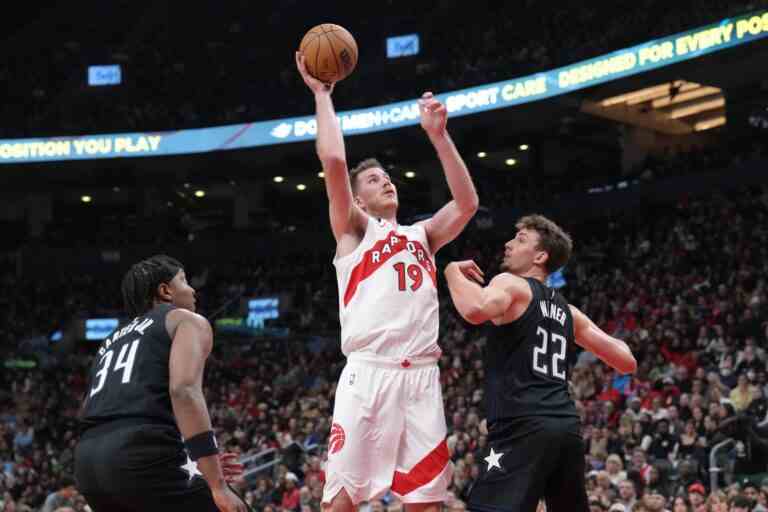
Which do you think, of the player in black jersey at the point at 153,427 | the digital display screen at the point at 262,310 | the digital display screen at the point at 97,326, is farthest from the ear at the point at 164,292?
the digital display screen at the point at 97,326

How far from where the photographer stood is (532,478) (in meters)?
5.13

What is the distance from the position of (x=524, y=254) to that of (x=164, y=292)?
1.83 m

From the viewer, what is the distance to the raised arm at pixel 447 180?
19.3 feet

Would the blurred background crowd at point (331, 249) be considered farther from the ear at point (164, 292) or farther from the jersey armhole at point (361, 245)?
the ear at point (164, 292)

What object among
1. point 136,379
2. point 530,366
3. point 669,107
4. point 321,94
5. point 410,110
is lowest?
point 530,366

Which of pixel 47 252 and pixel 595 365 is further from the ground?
pixel 47 252

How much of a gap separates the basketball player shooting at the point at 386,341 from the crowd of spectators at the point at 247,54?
19.9 meters

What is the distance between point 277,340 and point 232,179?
8.94 meters

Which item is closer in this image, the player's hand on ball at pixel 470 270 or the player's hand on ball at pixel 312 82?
the player's hand on ball at pixel 470 270

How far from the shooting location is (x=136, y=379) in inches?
188

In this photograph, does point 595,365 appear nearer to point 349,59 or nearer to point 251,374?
point 251,374

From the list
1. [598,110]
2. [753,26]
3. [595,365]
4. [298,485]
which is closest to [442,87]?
[598,110]

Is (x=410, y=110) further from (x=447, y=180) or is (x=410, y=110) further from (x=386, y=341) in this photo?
(x=386, y=341)

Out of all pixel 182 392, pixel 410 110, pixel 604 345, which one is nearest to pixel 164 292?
pixel 182 392
